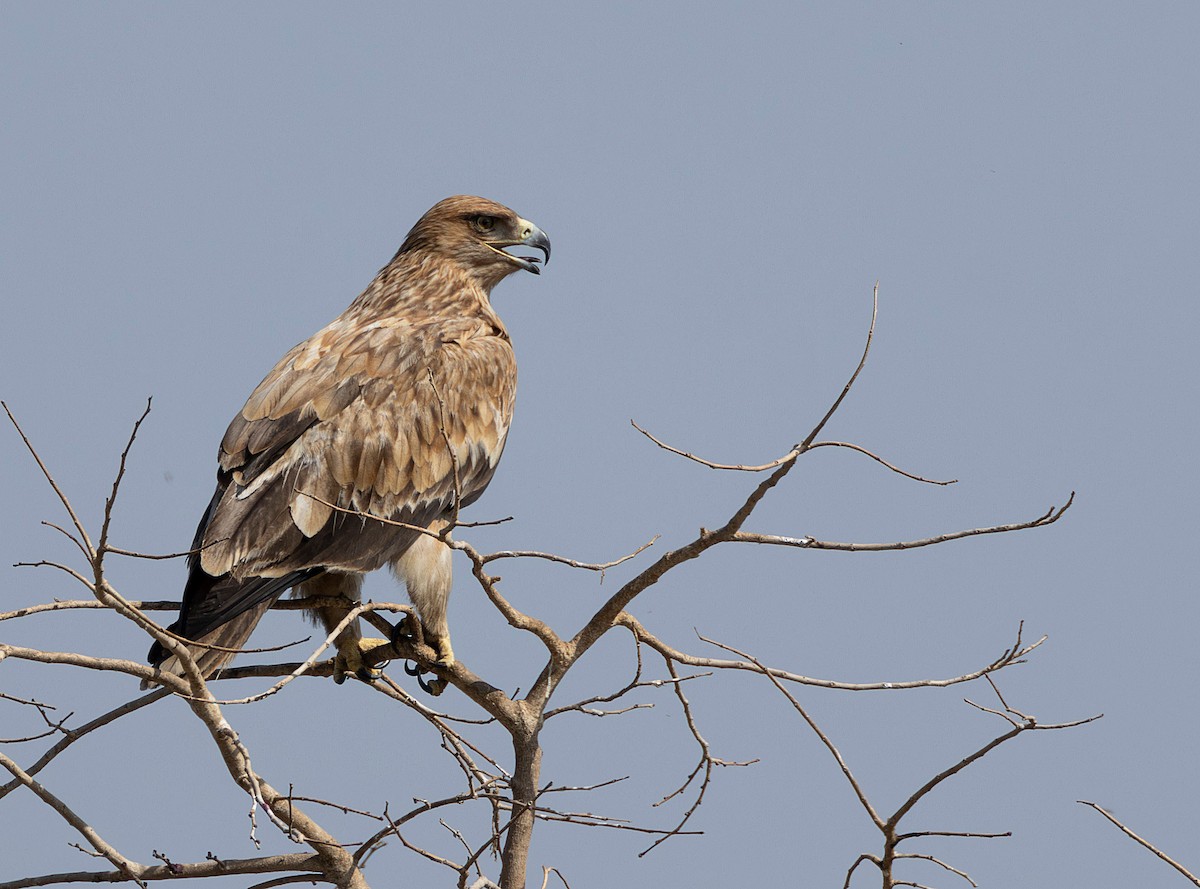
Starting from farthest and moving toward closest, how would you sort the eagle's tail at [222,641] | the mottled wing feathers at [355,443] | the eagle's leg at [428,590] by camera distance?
1. the eagle's leg at [428,590]
2. the mottled wing feathers at [355,443]
3. the eagle's tail at [222,641]

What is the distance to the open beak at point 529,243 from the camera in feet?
20.4

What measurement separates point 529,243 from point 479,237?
0.76 ft

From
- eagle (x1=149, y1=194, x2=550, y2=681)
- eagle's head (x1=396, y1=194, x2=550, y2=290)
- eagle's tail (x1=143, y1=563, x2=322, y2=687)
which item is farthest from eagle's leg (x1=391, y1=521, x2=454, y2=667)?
eagle's head (x1=396, y1=194, x2=550, y2=290)

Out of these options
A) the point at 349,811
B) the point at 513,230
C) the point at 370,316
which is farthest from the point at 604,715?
the point at 513,230

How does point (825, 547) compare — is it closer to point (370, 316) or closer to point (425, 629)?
point (425, 629)

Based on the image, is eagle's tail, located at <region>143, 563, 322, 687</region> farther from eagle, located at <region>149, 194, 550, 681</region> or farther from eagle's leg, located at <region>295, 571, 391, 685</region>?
eagle's leg, located at <region>295, 571, 391, 685</region>

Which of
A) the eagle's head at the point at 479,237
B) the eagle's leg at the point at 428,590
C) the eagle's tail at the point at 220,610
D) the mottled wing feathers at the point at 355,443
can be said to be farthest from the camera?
the eagle's head at the point at 479,237

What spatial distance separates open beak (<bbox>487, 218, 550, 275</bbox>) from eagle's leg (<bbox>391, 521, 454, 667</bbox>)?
1682 millimetres

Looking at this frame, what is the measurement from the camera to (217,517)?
4.79 meters

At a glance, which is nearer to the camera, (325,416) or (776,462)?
(776,462)

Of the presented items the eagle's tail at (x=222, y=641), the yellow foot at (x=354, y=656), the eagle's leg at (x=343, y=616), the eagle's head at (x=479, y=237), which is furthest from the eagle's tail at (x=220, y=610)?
the eagle's head at (x=479, y=237)

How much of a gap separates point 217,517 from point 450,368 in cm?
118

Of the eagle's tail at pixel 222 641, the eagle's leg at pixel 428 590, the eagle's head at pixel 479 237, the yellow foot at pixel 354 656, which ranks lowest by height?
the eagle's tail at pixel 222 641

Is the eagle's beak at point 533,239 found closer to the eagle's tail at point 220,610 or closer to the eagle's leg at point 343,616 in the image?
the eagle's leg at point 343,616
